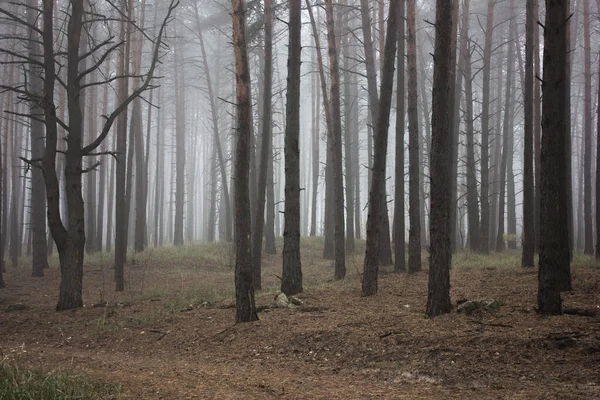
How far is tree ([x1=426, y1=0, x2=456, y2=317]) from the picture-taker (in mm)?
8375

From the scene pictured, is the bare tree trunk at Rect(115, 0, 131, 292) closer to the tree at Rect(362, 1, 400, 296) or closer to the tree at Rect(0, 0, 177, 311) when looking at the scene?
the tree at Rect(0, 0, 177, 311)

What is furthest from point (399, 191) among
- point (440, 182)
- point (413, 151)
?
point (440, 182)

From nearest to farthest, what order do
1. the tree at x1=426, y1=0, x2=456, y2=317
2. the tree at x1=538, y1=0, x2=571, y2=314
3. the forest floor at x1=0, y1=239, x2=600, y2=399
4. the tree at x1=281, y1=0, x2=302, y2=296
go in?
the forest floor at x1=0, y1=239, x2=600, y2=399, the tree at x1=538, y1=0, x2=571, y2=314, the tree at x1=426, y1=0, x2=456, y2=317, the tree at x1=281, y1=0, x2=302, y2=296

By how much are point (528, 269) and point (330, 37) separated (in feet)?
27.9

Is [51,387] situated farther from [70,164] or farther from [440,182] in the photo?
[70,164]

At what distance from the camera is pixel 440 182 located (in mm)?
8508

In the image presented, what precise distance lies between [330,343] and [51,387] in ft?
13.2

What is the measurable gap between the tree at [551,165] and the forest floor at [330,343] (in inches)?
20.4

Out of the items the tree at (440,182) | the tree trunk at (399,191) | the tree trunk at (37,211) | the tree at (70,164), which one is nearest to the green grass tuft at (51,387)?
the tree at (440,182)

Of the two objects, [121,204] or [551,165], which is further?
Result: [121,204]

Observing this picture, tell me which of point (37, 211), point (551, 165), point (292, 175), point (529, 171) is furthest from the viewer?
point (37, 211)

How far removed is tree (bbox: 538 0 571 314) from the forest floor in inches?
20.4

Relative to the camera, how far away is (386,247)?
16.8m

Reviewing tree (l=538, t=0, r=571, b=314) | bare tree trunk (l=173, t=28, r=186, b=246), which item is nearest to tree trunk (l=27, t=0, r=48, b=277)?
bare tree trunk (l=173, t=28, r=186, b=246)
